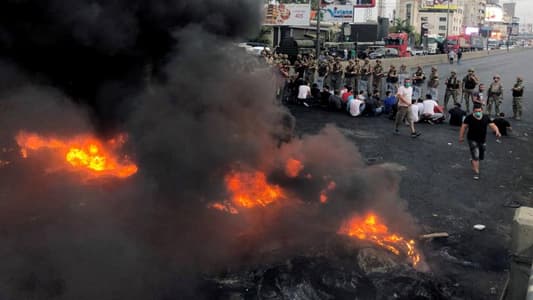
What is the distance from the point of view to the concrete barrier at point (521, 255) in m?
4.82

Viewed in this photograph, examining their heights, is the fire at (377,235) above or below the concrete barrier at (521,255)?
below

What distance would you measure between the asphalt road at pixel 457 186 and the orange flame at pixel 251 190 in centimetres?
239

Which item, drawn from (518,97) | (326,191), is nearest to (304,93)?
(518,97)

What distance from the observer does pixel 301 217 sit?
23.6ft

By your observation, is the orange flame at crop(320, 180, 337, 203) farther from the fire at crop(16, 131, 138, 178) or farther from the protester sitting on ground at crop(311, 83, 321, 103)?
the protester sitting on ground at crop(311, 83, 321, 103)

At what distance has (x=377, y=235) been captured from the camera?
22.4 ft

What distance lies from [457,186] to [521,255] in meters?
4.99

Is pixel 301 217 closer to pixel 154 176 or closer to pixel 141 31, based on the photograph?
pixel 154 176

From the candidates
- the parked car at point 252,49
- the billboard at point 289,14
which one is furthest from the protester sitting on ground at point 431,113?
the billboard at point 289,14

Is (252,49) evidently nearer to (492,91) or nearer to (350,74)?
(350,74)

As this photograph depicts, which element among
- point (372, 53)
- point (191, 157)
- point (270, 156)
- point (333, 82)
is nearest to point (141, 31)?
point (191, 157)

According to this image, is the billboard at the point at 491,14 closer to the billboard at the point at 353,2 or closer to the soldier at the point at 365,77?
the billboard at the point at 353,2

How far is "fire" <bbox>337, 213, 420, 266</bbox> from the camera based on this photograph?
6.50m

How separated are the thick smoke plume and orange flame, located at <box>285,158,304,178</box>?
0.32 ft
